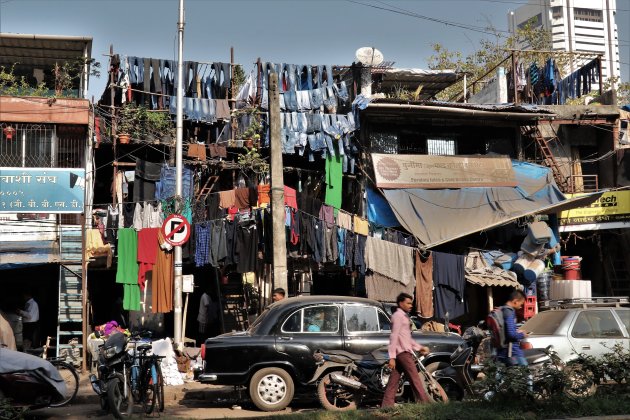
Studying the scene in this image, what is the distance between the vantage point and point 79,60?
20562 mm

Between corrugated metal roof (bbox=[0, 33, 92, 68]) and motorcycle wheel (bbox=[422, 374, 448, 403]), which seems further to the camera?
corrugated metal roof (bbox=[0, 33, 92, 68])

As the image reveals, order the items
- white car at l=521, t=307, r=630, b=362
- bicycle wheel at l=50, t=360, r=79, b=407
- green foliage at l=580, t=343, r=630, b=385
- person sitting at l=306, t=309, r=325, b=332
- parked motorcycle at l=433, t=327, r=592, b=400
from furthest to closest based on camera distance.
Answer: white car at l=521, t=307, r=630, b=362
bicycle wheel at l=50, t=360, r=79, b=407
person sitting at l=306, t=309, r=325, b=332
green foliage at l=580, t=343, r=630, b=385
parked motorcycle at l=433, t=327, r=592, b=400

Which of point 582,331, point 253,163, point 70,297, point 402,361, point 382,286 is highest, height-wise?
point 253,163

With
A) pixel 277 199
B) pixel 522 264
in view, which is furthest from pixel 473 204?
pixel 277 199

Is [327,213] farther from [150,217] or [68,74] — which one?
[68,74]

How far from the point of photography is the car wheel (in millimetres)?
11508

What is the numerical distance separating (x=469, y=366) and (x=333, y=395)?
1.97 meters

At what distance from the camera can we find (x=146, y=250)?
57.6 ft

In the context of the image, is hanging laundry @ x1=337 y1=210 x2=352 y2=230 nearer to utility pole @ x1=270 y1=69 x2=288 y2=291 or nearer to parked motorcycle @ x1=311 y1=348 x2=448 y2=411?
utility pole @ x1=270 y1=69 x2=288 y2=291

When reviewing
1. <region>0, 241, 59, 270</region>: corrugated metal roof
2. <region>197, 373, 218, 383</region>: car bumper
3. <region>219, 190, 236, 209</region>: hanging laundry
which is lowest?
<region>197, 373, 218, 383</region>: car bumper

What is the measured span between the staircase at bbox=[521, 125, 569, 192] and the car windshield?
11.2 meters

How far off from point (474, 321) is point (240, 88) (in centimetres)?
926

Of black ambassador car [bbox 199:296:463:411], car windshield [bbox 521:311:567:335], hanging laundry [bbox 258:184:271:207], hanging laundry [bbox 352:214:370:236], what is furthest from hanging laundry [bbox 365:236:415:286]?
black ambassador car [bbox 199:296:463:411]

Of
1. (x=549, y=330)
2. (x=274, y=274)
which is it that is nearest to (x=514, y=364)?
(x=549, y=330)
